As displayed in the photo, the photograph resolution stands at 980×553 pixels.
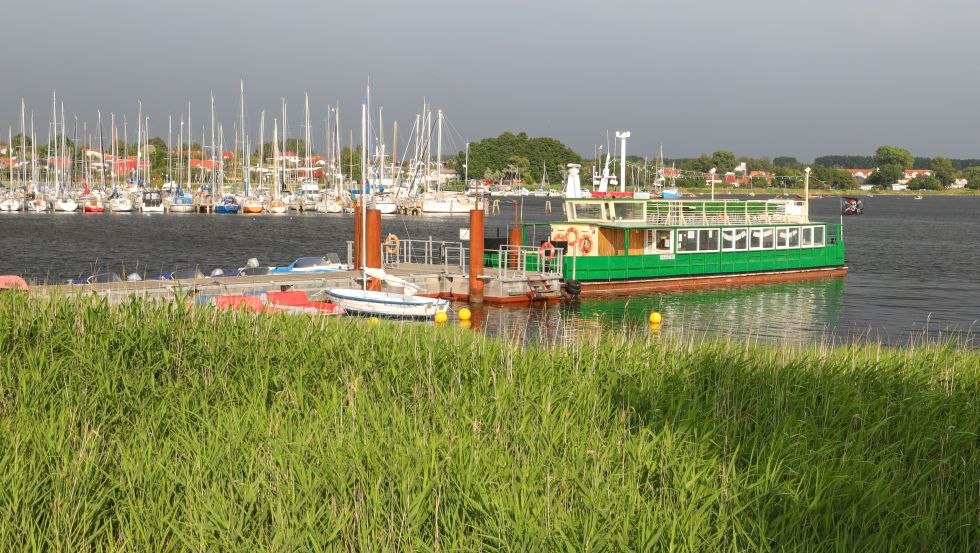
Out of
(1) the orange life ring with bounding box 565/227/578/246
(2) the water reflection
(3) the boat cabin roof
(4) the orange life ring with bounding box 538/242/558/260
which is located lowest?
(2) the water reflection

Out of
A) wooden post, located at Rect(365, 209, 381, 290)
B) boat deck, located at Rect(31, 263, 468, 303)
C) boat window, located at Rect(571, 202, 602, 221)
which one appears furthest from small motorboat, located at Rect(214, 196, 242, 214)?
wooden post, located at Rect(365, 209, 381, 290)

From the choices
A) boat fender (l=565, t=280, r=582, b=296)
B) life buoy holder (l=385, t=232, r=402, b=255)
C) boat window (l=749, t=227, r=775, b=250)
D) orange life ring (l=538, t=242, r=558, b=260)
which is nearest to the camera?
boat fender (l=565, t=280, r=582, b=296)

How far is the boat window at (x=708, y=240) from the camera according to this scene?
1689 inches

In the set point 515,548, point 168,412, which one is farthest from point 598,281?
point 515,548

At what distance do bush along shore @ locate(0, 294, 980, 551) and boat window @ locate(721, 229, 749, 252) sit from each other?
3112 centimetres

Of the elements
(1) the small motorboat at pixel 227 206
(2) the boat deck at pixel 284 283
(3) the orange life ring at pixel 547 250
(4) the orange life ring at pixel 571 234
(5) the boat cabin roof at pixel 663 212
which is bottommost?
(2) the boat deck at pixel 284 283

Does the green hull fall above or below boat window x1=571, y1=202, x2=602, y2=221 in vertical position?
below

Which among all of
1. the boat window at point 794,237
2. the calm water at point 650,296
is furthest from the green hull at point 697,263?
the calm water at point 650,296

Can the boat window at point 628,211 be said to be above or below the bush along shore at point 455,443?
above

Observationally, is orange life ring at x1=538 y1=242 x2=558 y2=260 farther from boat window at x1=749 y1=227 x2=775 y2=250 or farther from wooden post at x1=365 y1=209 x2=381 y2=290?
boat window at x1=749 y1=227 x2=775 y2=250

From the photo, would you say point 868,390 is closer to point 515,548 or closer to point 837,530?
point 837,530

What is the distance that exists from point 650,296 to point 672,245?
122 inches

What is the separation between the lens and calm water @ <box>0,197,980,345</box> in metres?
32.9

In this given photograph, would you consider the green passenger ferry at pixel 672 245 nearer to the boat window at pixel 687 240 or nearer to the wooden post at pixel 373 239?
the boat window at pixel 687 240
